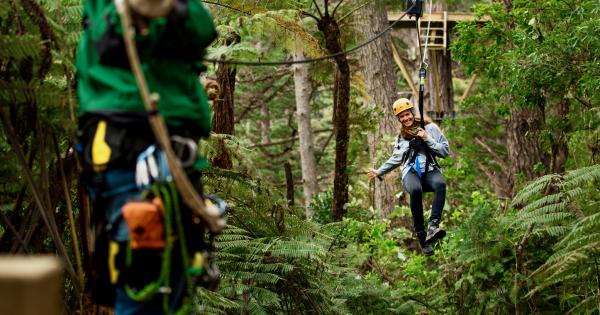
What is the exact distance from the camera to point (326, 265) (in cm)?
960

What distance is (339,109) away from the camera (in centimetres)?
1425

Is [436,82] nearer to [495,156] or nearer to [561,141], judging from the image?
[495,156]

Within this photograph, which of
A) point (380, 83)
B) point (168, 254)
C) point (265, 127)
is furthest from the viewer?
point (265, 127)

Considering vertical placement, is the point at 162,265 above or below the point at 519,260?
above

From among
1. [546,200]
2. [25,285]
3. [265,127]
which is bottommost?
[265,127]

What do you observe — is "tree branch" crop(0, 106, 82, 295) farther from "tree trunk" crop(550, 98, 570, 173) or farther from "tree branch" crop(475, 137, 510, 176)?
"tree branch" crop(475, 137, 510, 176)

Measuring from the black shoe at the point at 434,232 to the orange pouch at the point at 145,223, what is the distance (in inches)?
280

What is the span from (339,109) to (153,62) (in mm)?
10223

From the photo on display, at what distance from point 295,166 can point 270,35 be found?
1880cm

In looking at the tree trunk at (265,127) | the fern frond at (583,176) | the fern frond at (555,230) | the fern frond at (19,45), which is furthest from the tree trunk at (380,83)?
the fern frond at (19,45)

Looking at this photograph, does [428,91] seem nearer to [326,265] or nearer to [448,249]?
[448,249]

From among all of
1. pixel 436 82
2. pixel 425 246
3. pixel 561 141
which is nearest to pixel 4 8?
pixel 425 246

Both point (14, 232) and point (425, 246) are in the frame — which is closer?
point (14, 232)

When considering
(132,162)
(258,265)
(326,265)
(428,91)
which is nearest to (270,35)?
(326,265)
